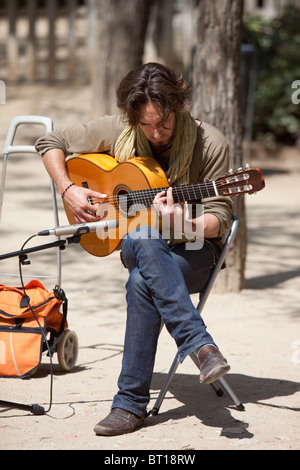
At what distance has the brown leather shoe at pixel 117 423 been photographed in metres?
3.11

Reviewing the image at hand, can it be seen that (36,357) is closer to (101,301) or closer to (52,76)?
(101,301)

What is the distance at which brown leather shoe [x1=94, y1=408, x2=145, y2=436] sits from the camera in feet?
10.2

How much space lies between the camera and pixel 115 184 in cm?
368

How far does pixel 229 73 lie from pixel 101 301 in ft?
5.81

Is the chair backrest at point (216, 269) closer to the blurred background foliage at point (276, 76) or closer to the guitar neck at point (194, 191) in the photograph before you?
the guitar neck at point (194, 191)

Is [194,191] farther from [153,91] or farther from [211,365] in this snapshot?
[211,365]

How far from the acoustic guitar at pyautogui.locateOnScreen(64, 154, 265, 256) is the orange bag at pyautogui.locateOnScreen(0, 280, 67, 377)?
33 cm

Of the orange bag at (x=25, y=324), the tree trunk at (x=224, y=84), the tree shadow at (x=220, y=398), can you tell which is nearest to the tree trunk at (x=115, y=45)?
the tree trunk at (x=224, y=84)

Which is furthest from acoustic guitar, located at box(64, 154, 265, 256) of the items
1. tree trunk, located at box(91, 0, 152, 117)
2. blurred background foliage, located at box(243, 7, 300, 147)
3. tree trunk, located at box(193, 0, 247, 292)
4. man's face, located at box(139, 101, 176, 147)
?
blurred background foliage, located at box(243, 7, 300, 147)

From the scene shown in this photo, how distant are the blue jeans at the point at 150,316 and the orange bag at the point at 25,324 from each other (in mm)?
512

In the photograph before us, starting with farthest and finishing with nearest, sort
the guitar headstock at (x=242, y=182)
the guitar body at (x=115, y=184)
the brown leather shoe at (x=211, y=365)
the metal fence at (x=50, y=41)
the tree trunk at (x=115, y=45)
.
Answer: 1. the metal fence at (x=50, y=41)
2. the tree trunk at (x=115, y=45)
3. the guitar body at (x=115, y=184)
4. the guitar headstock at (x=242, y=182)
5. the brown leather shoe at (x=211, y=365)

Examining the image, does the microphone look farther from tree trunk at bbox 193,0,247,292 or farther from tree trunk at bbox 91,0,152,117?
tree trunk at bbox 91,0,152,117

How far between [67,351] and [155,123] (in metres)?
1.21

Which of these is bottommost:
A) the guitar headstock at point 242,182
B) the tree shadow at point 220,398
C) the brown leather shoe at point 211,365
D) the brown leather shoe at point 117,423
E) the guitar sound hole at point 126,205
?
the tree shadow at point 220,398
